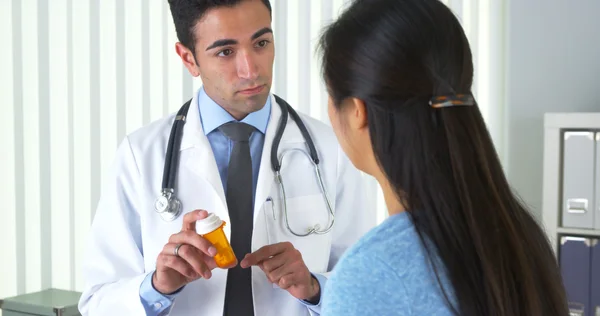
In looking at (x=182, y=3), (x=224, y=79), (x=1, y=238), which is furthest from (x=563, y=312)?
(x=1, y=238)

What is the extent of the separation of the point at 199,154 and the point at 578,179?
1589mm

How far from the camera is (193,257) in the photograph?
→ 127cm

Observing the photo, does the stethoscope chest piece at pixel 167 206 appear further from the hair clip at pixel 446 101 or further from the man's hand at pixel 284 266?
the hair clip at pixel 446 101

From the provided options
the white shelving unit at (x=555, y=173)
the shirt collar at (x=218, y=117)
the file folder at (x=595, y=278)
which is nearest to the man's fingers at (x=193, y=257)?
the shirt collar at (x=218, y=117)

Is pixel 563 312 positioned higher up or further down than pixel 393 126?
further down

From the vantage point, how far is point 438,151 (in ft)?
2.70

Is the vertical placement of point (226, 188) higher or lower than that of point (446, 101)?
lower

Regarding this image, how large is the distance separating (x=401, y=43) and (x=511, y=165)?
→ 6.95ft

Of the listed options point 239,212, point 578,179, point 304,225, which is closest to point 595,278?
point 578,179

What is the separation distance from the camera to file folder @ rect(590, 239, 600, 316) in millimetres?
2514

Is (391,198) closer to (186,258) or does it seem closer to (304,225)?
(186,258)

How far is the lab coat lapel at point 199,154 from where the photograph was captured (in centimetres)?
149

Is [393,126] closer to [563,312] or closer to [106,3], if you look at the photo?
[563,312]

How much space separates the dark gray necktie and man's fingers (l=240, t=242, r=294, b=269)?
5.5 inches
